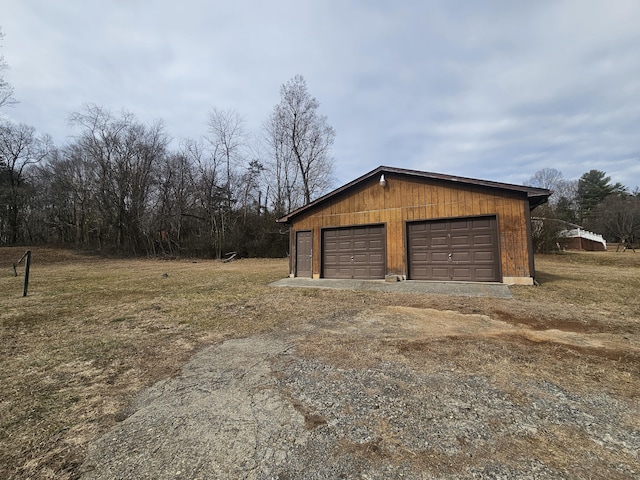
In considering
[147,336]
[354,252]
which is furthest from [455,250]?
[147,336]

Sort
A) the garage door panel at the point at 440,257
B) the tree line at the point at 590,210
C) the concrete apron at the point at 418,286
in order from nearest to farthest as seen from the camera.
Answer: the concrete apron at the point at 418,286, the garage door panel at the point at 440,257, the tree line at the point at 590,210

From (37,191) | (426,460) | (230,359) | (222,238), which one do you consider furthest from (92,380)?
(37,191)

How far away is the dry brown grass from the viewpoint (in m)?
2.25

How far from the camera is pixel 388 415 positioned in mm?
2275

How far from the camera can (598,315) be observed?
5215mm

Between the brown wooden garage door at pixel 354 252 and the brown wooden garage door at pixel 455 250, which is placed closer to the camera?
the brown wooden garage door at pixel 455 250

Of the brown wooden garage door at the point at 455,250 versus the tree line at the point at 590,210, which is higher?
the tree line at the point at 590,210

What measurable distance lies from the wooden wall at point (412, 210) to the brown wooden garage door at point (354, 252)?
27cm

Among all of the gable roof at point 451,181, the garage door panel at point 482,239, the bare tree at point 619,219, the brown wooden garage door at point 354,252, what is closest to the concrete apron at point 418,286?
the brown wooden garage door at point 354,252

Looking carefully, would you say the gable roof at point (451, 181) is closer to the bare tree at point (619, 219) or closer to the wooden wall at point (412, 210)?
the wooden wall at point (412, 210)

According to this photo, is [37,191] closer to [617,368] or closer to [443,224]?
[443,224]

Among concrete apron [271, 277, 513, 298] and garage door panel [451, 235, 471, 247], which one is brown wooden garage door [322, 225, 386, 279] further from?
garage door panel [451, 235, 471, 247]

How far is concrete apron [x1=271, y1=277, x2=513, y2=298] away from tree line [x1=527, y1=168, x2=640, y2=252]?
16.2 metres

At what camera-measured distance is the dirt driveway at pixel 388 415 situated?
1.75 metres
